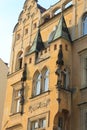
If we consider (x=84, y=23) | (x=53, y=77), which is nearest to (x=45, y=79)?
(x=53, y=77)

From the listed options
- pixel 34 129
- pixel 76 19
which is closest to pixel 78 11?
pixel 76 19

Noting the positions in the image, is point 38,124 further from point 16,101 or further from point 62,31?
point 62,31

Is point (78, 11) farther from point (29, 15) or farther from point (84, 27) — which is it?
point (29, 15)

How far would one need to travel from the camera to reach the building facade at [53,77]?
2233 cm

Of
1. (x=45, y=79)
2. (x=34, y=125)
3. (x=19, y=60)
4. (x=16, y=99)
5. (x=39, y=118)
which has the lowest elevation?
(x=34, y=125)

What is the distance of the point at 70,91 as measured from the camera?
2308cm

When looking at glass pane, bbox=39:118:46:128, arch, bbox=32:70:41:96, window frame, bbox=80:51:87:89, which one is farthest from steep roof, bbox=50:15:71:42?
glass pane, bbox=39:118:46:128

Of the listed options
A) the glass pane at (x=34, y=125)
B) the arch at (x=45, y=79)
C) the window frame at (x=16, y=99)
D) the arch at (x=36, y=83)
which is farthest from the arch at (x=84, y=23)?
the glass pane at (x=34, y=125)

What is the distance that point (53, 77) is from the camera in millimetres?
23375

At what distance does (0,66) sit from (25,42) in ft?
25.2

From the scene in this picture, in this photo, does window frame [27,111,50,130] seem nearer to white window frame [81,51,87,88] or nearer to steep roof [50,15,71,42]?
white window frame [81,51,87,88]

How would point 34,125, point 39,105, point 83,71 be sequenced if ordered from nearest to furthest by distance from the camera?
1. point 83,71
2. point 39,105
3. point 34,125

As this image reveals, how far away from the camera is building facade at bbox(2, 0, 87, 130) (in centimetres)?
2233

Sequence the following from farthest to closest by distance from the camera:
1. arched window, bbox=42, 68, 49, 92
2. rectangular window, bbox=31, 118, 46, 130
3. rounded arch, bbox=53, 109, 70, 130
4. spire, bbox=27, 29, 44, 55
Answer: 1. spire, bbox=27, 29, 44, 55
2. arched window, bbox=42, 68, 49, 92
3. rectangular window, bbox=31, 118, 46, 130
4. rounded arch, bbox=53, 109, 70, 130
